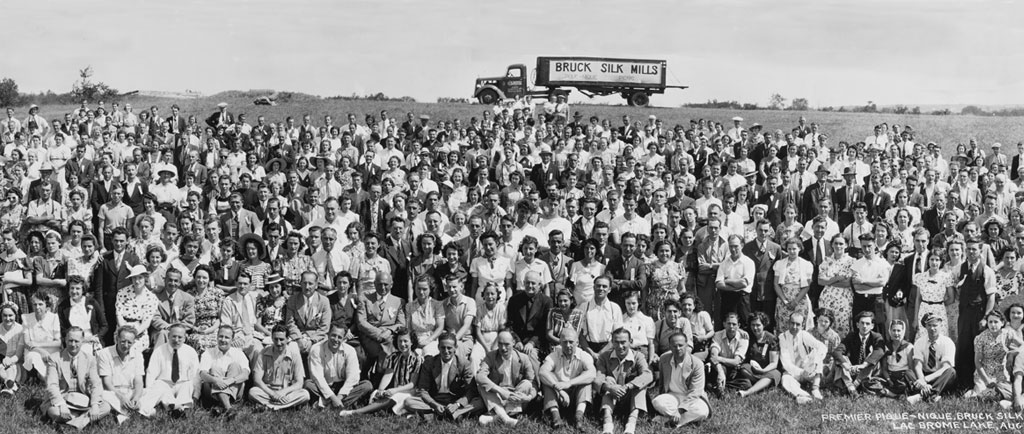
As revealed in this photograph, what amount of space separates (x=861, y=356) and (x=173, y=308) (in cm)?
764

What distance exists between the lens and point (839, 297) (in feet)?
34.4

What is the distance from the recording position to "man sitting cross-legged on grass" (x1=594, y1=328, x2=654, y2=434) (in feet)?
29.5

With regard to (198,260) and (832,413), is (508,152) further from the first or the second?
(832,413)

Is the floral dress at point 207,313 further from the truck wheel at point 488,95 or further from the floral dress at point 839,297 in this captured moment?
the truck wheel at point 488,95

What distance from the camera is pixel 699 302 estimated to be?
10180 mm

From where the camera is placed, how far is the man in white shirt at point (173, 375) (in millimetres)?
9227

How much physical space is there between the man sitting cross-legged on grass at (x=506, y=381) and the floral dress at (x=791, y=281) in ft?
10.3

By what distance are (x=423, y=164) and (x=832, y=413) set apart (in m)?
7.80

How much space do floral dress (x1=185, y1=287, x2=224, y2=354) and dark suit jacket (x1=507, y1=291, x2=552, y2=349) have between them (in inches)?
128

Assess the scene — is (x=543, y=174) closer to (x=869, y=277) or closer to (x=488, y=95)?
(x=869, y=277)

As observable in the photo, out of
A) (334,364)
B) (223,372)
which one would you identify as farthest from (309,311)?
(223,372)

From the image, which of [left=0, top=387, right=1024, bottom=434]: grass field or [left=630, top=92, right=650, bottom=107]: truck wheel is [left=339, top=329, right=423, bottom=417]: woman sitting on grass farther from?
[left=630, top=92, right=650, bottom=107]: truck wheel

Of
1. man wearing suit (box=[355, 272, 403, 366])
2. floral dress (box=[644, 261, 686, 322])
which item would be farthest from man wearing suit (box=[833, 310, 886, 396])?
man wearing suit (box=[355, 272, 403, 366])

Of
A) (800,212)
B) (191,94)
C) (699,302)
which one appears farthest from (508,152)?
(191,94)
